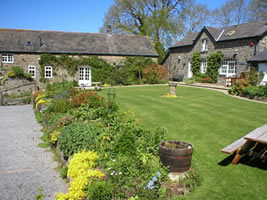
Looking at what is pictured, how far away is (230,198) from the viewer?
439 centimetres

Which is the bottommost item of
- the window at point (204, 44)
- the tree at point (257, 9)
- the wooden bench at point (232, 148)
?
the wooden bench at point (232, 148)

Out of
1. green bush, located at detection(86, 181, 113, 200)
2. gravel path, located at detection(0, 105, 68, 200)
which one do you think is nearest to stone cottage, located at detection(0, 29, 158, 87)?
gravel path, located at detection(0, 105, 68, 200)

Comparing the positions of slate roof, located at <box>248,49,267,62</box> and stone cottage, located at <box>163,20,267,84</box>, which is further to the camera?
stone cottage, located at <box>163,20,267,84</box>

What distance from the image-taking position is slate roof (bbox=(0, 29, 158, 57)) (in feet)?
85.7

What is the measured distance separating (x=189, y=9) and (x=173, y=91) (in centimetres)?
3178

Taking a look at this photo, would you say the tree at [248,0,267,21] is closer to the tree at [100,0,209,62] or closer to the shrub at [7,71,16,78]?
the tree at [100,0,209,62]

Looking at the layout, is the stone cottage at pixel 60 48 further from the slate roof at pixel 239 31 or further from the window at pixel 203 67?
the slate roof at pixel 239 31

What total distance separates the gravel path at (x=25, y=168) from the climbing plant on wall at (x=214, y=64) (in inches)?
745

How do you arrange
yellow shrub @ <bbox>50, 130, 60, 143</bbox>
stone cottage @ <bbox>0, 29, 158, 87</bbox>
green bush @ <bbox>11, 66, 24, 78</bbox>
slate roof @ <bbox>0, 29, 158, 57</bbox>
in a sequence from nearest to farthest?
yellow shrub @ <bbox>50, 130, 60, 143</bbox>
green bush @ <bbox>11, 66, 24, 78</bbox>
stone cottage @ <bbox>0, 29, 158, 87</bbox>
slate roof @ <bbox>0, 29, 158, 57</bbox>

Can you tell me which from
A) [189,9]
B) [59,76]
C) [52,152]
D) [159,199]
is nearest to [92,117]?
[52,152]

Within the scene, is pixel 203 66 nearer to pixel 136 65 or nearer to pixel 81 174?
pixel 136 65

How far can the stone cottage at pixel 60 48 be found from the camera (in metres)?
25.6

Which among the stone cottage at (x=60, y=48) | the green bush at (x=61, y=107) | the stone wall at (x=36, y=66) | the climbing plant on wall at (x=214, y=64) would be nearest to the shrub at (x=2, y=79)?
the stone wall at (x=36, y=66)

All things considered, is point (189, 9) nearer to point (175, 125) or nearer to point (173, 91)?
point (173, 91)
